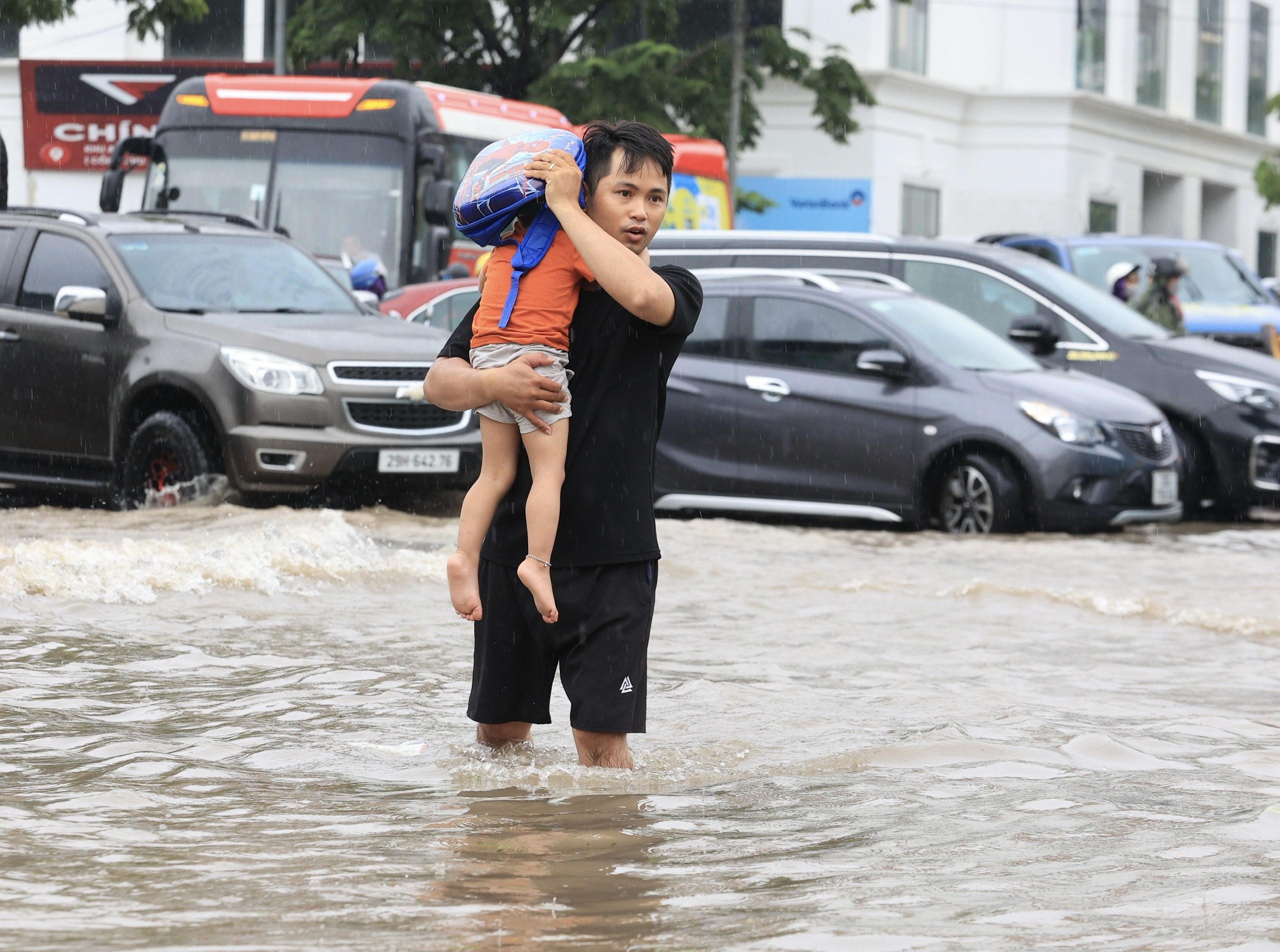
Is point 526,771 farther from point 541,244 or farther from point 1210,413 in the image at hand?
point 1210,413

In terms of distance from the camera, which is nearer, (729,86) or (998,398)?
(998,398)

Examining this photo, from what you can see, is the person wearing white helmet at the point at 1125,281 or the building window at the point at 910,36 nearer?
the person wearing white helmet at the point at 1125,281

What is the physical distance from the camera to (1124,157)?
43.4 metres

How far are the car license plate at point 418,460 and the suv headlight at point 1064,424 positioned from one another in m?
3.27

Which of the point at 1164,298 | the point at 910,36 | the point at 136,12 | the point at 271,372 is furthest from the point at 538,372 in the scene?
the point at 910,36

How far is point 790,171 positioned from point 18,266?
25.8 metres

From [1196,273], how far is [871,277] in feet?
20.1

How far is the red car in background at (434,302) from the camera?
14188mm

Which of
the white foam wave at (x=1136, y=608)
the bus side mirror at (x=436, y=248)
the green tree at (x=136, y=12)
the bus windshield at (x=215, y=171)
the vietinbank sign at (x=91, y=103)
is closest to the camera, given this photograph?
the white foam wave at (x=1136, y=608)

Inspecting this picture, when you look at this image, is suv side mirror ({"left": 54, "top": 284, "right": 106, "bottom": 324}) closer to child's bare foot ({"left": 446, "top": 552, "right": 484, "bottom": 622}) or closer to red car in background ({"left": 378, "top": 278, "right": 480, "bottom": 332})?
red car in background ({"left": 378, "top": 278, "right": 480, "bottom": 332})

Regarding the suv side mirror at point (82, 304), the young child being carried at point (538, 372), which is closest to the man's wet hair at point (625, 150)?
the young child being carried at point (538, 372)

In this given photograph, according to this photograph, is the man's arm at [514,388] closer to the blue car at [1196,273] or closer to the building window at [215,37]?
the blue car at [1196,273]

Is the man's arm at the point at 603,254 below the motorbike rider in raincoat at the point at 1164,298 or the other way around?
below

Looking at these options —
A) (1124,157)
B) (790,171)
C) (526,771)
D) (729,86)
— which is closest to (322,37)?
(729,86)
